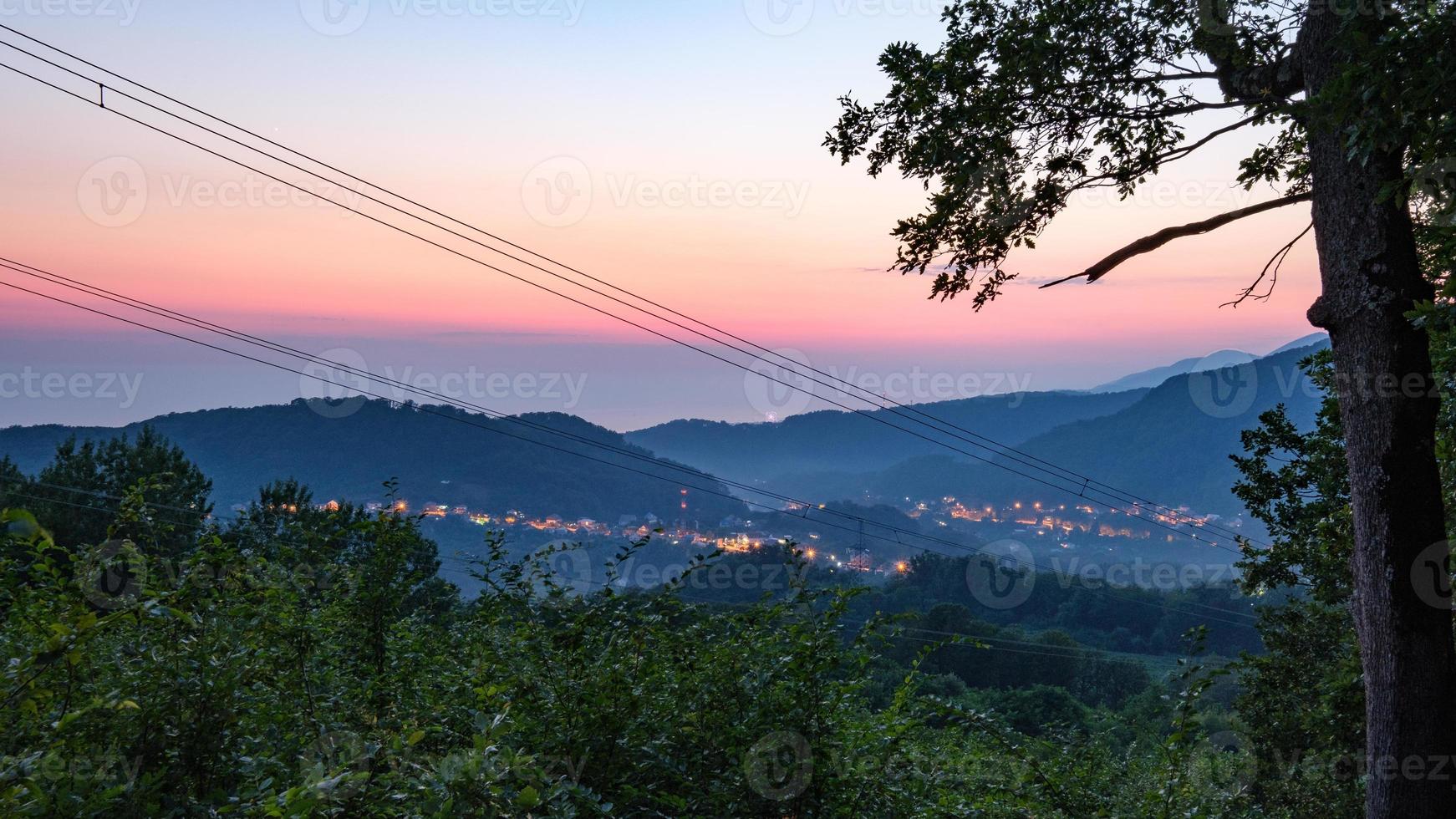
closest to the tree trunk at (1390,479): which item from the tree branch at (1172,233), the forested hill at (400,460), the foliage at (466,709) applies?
the tree branch at (1172,233)

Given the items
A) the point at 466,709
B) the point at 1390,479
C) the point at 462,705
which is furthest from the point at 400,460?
the point at 1390,479

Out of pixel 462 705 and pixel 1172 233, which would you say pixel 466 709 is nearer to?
pixel 462 705

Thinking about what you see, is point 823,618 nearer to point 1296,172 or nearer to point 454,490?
point 1296,172

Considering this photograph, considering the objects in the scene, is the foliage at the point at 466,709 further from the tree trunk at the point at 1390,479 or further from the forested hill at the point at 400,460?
the forested hill at the point at 400,460

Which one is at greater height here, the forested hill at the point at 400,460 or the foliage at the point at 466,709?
the forested hill at the point at 400,460

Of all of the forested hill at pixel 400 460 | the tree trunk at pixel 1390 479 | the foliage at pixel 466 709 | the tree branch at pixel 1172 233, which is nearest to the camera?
the foliage at pixel 466 709

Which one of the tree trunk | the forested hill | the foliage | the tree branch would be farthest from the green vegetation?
the forested hill
